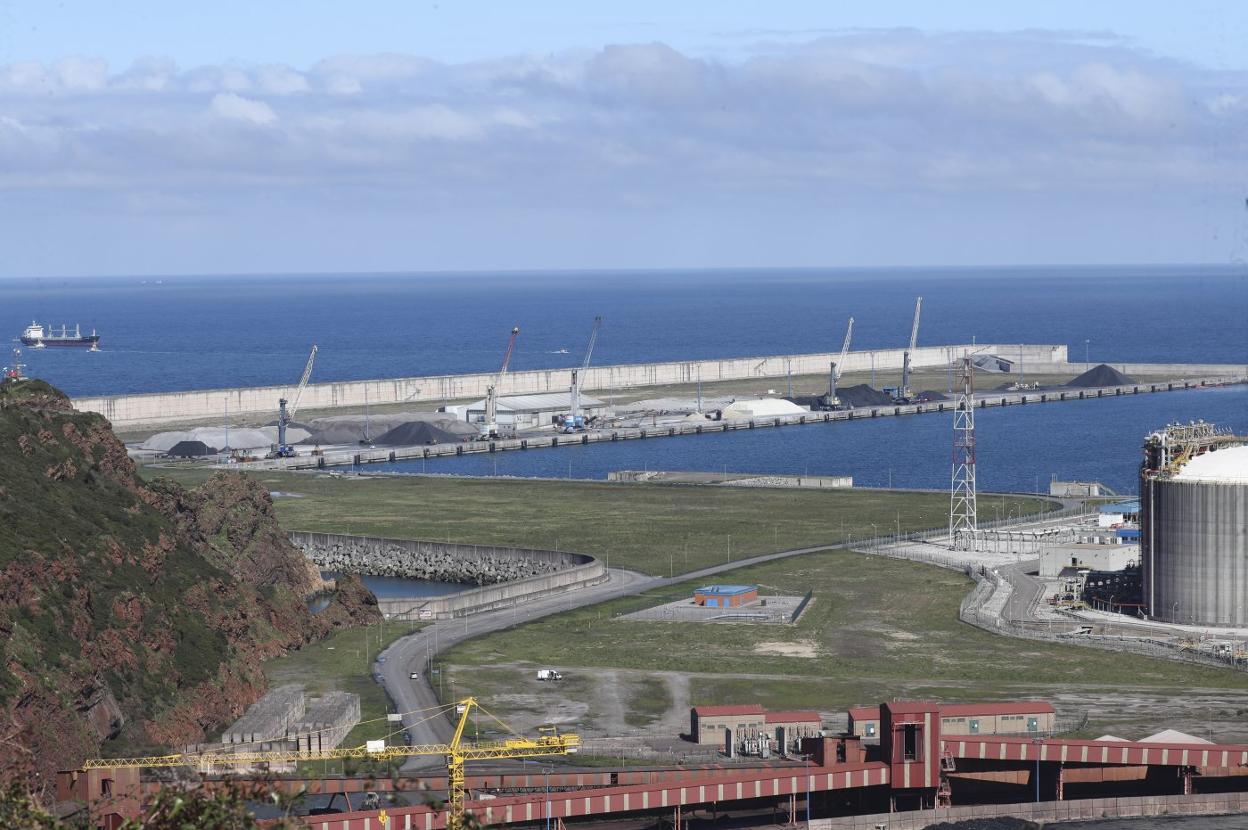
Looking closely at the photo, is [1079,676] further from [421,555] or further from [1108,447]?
[1108,447]

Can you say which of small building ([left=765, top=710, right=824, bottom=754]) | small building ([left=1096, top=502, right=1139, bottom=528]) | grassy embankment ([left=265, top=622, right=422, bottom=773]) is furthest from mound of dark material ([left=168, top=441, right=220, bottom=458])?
small building ([left=765, top=710, right=824, bottom=754])

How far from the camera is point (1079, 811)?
56.9 m

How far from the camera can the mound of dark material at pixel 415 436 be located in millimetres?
180875

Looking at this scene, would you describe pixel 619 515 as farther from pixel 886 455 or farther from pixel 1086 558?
pixel 886 455

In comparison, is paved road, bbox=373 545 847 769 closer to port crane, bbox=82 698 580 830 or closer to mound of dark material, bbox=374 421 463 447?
port crane, bbox=82 698 580 830

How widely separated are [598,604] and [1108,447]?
95.5 m

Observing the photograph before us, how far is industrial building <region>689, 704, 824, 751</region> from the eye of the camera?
6084 cm

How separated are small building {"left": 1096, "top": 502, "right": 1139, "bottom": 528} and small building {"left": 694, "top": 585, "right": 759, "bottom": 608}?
30.3 metres

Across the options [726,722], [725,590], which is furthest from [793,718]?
[725,590]

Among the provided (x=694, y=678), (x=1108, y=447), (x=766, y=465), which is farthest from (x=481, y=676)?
(x=1108, y=447)

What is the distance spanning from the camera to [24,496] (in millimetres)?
76312

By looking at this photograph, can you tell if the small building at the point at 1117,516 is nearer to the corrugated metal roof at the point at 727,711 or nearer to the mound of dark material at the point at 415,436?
the corrugated metal roof at the point at 727,711

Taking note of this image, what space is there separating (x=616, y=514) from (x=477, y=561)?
19.5m

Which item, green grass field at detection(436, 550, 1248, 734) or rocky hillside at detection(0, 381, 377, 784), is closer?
rocky hillside at detection(0, 381, 377, 784)
